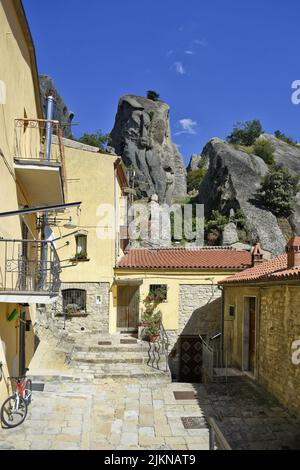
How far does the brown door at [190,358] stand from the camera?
17797mm

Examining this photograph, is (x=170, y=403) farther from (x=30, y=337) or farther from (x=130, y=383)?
(x=30, y=337)

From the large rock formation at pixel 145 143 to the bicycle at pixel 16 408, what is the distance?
34689mm

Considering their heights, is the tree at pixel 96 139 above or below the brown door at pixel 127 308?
above

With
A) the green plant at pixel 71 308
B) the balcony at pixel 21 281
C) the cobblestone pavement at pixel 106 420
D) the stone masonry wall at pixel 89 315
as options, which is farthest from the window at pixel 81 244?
the balcony at pixel 21 281

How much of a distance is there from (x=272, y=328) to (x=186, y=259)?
30.6 ft

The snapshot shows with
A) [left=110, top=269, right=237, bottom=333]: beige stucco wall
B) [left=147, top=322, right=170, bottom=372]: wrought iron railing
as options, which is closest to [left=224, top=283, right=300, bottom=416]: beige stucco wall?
[left=147, top=322, right=170, bottom=372]: wrought iron railing

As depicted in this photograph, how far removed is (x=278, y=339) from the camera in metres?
9.45

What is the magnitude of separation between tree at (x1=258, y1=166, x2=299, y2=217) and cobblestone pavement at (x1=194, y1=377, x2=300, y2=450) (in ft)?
84.5

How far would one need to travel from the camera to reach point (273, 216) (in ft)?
111

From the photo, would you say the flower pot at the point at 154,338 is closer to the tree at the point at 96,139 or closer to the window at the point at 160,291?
the window at the point at 160,291

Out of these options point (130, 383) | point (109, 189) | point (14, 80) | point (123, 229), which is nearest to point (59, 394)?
point (130, 383)

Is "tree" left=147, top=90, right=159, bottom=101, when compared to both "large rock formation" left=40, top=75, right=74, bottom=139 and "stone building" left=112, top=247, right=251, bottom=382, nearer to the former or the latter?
"large rock formation" left=40, top=75, right=74, bottom=139
